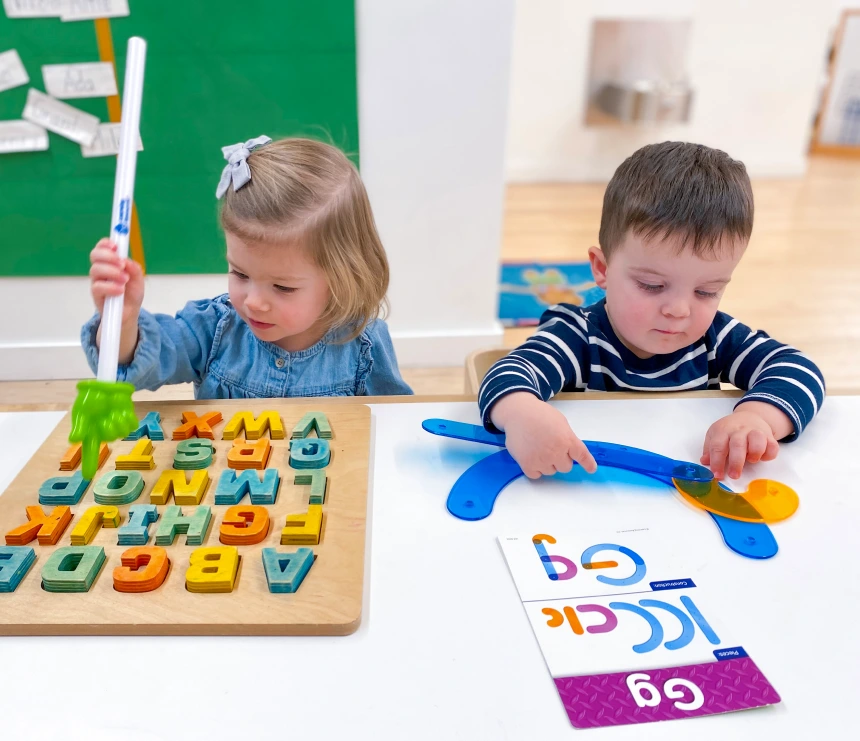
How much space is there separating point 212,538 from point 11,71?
159cm

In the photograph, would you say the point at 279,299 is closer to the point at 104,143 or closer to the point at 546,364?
the point at 546,364

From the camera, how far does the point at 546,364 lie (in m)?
0.81

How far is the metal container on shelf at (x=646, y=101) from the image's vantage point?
3648mm

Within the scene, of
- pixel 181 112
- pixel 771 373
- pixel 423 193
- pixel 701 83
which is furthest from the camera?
pixel 701 83

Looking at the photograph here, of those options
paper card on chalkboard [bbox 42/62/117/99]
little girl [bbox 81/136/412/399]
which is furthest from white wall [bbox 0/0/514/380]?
little girl [bbox 81/136/412/399]

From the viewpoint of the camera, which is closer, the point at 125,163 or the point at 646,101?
the point at 125,163

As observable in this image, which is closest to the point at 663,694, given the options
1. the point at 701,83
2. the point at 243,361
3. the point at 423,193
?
the point at 243,361

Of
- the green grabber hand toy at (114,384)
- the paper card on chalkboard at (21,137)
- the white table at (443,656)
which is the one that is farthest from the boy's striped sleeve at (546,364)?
the paper card on chalkboard at (21,137)

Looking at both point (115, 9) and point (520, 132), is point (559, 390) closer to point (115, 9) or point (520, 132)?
point (115, 9)

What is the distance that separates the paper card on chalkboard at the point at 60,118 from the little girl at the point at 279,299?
1.05m

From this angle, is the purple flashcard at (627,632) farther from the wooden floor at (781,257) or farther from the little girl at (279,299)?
the wooden floor at (781,257)

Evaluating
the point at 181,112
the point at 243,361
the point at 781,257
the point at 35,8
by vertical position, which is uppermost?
the point at 35,8

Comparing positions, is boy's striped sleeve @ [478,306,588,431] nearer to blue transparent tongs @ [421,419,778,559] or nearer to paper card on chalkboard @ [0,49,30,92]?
blue transparent tongs @ [421,419,778,559]

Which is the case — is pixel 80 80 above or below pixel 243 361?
above
